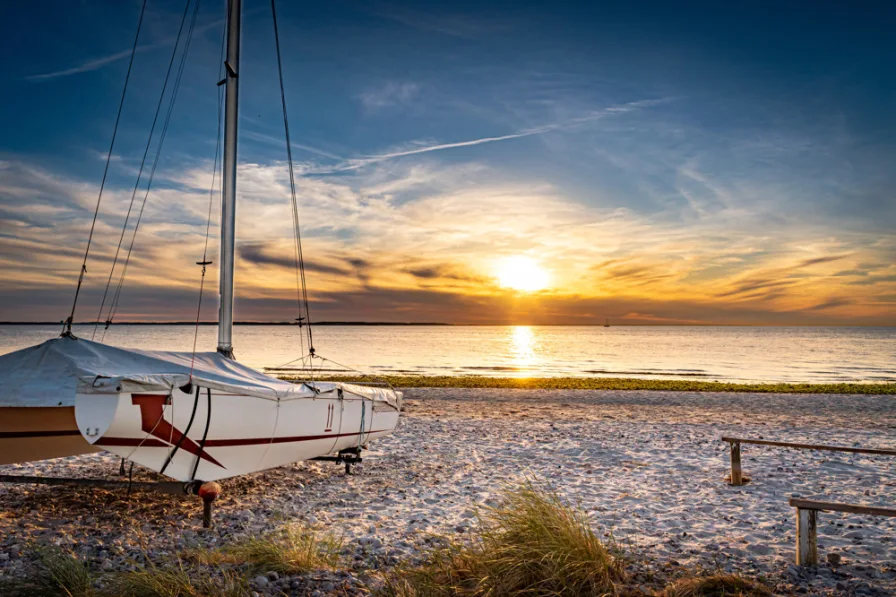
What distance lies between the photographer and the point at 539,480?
362 inches

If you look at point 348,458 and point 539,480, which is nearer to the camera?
point 539,480

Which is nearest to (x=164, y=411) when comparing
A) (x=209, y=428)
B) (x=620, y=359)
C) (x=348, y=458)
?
(x=209, y=428)

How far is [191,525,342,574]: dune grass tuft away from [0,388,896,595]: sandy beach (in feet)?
0.80

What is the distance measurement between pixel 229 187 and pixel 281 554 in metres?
6.92

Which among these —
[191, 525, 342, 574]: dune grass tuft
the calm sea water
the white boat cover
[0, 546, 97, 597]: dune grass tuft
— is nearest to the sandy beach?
[191, 525, 342, 574]: dune grass tuft

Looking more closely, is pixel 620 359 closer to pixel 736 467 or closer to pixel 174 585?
pixel 736 467

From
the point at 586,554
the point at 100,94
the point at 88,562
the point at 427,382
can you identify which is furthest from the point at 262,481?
the point at 427,382

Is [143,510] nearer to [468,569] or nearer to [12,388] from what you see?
[12,388]

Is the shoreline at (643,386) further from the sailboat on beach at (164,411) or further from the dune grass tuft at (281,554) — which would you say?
the dune grass tuft at (281,554)

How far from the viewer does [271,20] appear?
12.9 meters

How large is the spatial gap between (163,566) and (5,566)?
5.20 feet

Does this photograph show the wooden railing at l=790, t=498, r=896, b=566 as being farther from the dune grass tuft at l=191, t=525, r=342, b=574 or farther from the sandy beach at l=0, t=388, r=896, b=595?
the dune grass tuft at l=191, t=525, r=342, b=574

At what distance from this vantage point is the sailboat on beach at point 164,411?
6168 mm

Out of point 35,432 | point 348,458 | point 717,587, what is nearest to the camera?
point 717,587
